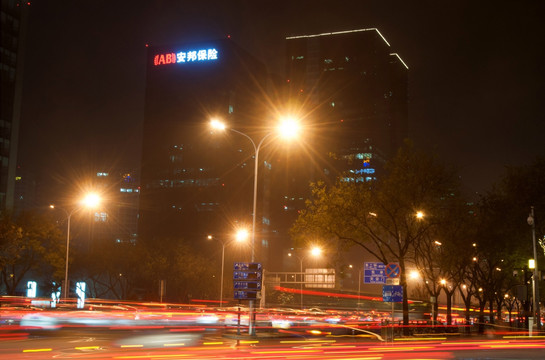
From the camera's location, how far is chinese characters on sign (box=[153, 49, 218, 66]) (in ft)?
558

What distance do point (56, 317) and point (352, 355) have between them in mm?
27269

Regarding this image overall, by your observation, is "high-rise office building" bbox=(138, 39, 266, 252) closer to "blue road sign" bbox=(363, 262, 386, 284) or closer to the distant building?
the distant building

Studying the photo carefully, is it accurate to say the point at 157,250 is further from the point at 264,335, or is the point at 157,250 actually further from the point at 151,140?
the point at 151,140

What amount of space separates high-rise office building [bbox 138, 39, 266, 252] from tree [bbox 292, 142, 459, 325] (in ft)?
394

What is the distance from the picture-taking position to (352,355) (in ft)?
72.1

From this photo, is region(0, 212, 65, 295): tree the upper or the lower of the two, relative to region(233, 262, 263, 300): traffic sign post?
upper

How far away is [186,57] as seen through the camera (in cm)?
17375

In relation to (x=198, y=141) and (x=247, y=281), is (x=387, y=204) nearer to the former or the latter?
(x=247, y=281)

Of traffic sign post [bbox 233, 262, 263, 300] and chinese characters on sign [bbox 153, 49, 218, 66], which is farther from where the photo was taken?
chinese characters on sign [bbox 153, 49, 218, 66]

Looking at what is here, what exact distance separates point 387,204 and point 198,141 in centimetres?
13254

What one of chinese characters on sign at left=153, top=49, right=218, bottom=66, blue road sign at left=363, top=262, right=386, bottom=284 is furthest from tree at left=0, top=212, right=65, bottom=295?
chinese characters on sign at left=153, top=49, right=218, bottom=66

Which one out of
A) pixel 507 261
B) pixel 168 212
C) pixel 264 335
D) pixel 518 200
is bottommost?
pixel 264 335

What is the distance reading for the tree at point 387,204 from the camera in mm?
40156

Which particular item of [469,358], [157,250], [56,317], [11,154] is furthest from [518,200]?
[11,154]
